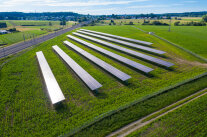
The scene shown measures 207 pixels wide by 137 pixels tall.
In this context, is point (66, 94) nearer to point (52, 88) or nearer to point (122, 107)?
point (52, 88)

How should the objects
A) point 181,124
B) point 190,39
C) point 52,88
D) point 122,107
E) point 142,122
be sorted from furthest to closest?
point 190,39 < point 52,88 < point 122,107 < point 142,122 < point 181,124

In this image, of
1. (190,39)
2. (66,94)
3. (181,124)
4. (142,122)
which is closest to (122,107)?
(142,122)

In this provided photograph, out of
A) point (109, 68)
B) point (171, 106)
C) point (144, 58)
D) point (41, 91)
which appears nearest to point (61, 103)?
point (41, 91)

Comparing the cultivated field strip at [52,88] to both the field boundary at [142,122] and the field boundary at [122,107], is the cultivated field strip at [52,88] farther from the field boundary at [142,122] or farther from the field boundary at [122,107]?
the field boundary at [142,122]

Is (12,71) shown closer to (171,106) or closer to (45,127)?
(45,127)

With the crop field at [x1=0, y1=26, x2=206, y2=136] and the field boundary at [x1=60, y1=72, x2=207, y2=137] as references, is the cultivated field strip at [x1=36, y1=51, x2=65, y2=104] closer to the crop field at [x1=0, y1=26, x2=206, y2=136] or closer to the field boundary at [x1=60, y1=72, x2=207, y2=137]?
the crop field at [x1=0, y1=26, x2=206, y2=136]

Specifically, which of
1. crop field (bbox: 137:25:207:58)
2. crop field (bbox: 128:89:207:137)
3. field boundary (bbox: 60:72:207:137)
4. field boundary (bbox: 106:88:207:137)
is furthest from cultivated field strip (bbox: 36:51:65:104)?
crop field (bbox: 137:25:207:58)
